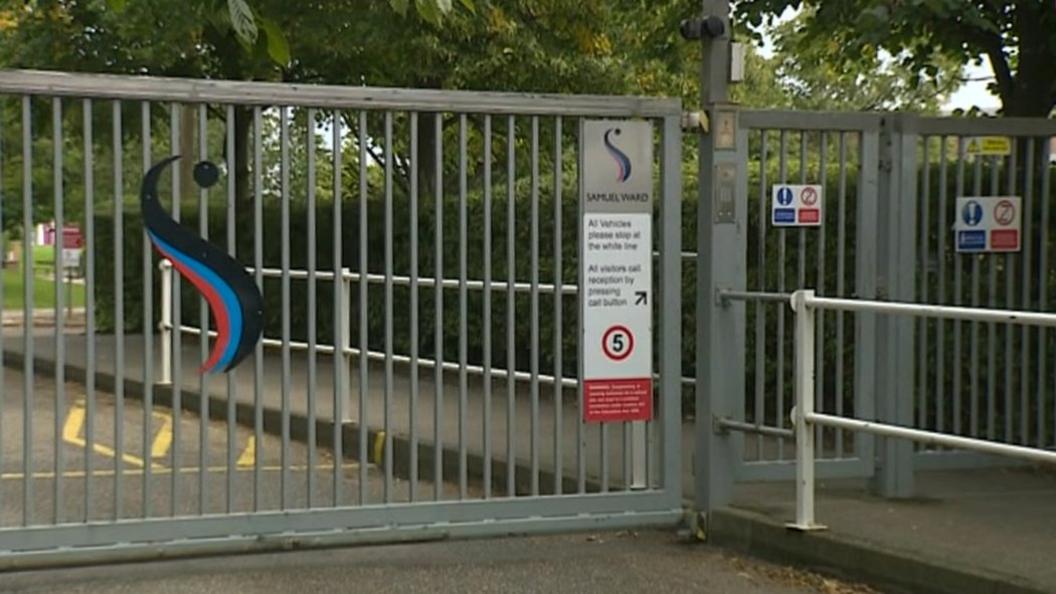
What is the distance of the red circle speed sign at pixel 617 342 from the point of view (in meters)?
7.23

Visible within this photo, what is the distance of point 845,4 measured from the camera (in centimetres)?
927

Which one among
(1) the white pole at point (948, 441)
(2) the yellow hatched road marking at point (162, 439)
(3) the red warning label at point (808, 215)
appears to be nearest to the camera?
(1) the white pole at point (948, 441)

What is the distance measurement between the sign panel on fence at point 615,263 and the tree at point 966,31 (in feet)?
7.20

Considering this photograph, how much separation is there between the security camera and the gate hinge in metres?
0.40

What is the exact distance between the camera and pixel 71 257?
7441 mm

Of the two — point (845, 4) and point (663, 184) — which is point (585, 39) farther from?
point (663, 184)

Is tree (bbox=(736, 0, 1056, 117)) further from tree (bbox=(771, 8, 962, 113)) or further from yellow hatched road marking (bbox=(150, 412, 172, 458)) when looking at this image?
yellow hatched road marking (bbox=(150, 412, 172, 458))

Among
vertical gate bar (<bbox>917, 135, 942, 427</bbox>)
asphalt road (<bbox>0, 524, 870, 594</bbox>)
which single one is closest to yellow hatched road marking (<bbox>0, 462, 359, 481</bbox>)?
asphalt road (<bbox>0, 524, 870, 594</bbox>)

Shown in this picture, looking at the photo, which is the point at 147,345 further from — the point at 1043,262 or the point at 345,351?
the point at 1043,262

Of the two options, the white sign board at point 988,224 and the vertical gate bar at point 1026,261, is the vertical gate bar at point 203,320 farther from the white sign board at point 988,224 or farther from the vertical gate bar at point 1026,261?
the vertical gate bar at point 1026,261

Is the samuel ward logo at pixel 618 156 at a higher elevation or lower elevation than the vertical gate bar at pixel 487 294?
higher

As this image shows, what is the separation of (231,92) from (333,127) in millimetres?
566

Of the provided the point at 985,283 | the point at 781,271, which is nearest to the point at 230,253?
the point at 781,271

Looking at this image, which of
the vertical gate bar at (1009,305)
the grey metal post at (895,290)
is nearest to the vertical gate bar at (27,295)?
the grey metal post at (895,290)
